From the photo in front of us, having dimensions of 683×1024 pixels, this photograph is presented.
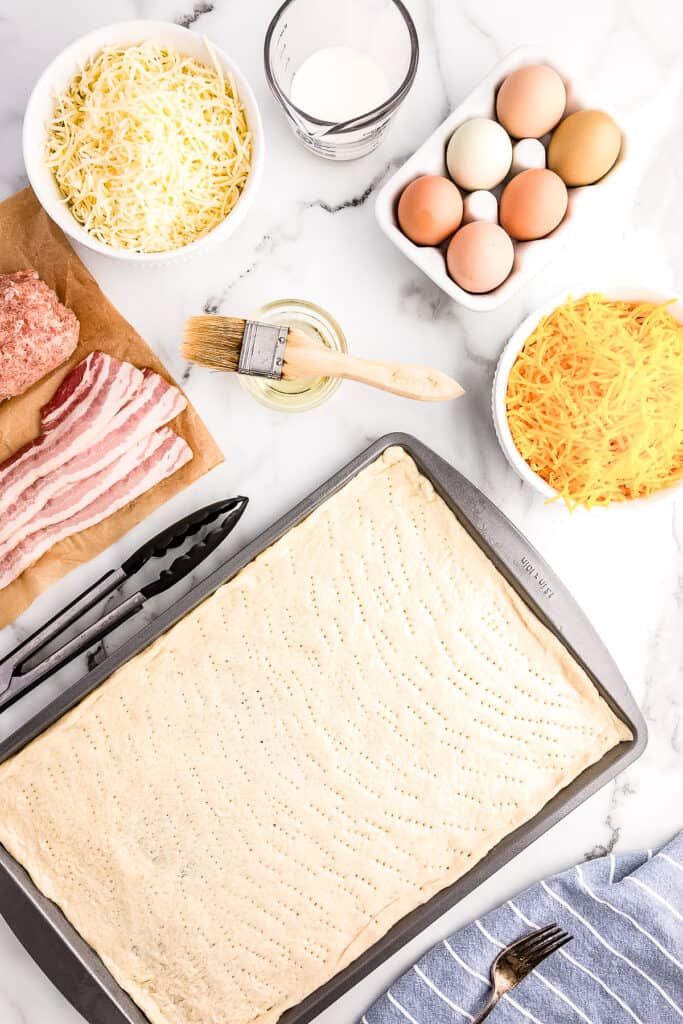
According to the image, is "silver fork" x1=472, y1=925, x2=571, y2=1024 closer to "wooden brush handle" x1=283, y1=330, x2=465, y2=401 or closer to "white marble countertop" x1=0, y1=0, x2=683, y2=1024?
"white marble countertop" x1=0, y1=0, x2=683, y2=1024

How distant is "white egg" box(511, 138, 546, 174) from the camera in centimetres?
125

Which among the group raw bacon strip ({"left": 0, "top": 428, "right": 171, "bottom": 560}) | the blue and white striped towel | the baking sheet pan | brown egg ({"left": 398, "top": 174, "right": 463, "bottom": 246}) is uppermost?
brown egg ({"left": 398, "top": 174, "right": 463, "bottom": 246})

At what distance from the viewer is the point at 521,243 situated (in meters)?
1.26

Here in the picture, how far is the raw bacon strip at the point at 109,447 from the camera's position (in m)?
1.33

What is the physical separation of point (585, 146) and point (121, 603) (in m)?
0.93

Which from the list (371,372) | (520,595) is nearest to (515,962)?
(520,595)

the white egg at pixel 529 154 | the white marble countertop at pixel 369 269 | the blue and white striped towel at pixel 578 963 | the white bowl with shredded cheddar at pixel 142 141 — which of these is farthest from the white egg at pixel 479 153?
the blue and white striped towel at pixel 578 963

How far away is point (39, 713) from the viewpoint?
1272 mm

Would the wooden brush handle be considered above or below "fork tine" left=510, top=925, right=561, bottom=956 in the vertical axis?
above

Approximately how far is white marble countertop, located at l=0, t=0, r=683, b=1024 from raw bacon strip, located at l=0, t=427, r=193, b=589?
0.06m

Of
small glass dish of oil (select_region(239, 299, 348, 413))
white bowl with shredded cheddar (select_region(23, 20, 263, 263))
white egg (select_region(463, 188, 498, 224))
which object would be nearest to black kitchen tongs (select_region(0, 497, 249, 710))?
small glass dish of oil (select_region(239, 299, 348, 413))

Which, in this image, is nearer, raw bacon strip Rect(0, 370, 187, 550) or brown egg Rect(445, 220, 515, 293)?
brown egg Rect(445, 220, 515, 293)

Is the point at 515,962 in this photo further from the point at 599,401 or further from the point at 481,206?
the point at 481,206

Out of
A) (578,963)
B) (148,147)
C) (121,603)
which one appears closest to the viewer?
(148,147)
